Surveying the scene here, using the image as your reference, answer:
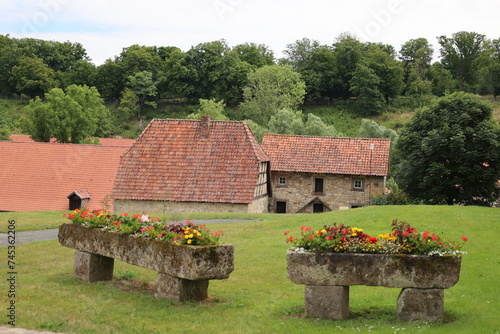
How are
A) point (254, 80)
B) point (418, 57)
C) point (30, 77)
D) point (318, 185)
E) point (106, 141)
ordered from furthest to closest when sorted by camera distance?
point (418, 57)
point (30, 77)
point (254, 80)
point (106, 141)
point (318, 185)

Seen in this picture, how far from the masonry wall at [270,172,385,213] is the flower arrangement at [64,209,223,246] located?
30.1 meters

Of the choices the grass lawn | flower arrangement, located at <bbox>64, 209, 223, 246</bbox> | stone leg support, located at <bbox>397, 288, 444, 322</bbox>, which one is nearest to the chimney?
→ the grass lawn

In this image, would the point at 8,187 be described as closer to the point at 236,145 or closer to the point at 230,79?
the point at 236,145

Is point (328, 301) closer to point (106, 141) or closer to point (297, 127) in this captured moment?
point (297, 127)

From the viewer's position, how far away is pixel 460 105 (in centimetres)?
3766

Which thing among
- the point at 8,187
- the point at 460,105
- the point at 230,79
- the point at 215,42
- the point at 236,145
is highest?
the point at 215,42

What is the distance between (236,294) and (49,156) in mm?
30931

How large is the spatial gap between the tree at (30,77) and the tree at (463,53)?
63666 millimetres

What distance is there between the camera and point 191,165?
119 feet

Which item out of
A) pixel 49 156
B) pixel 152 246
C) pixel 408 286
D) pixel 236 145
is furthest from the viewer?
pixel 49 156

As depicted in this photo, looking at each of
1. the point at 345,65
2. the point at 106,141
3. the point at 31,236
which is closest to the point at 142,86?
the point at 106,141

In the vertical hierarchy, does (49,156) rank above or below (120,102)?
below

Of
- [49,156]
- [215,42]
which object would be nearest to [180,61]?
[215,42]

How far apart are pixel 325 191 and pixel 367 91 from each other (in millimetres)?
49119
